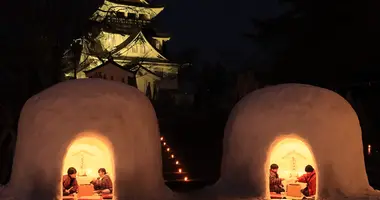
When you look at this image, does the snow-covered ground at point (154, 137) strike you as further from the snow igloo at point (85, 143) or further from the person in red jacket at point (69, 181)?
the person in red jacket at point (69, 181)

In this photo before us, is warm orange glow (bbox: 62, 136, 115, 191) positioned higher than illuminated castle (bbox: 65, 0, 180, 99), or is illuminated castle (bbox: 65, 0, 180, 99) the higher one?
illuminated castle (bbox: 65, 0, 180, 99)

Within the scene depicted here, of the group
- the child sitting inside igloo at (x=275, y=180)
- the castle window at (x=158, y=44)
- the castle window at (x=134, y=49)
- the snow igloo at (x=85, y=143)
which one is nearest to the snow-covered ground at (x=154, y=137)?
the snow igloo at (x=85, y=143)

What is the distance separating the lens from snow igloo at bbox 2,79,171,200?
315 inches

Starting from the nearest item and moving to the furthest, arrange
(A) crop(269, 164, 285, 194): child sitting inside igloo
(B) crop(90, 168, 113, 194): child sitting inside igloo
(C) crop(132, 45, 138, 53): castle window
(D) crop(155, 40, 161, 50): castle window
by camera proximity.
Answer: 1. (B) crop(90, 168, 113, 194): child sitting inside igloo
2. (A) crop(269, 164, 285, 194): child sitting inside igloo
3. (C) crop(132, 45, 138, 53): castle window
4. (D) crop(155, 40, 161, 50): castle window

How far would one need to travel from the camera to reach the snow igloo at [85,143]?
8.01 m

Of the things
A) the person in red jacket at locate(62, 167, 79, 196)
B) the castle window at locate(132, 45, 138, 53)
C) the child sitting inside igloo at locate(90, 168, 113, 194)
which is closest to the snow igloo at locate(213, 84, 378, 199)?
the child sitting inside igloo at locate(90, 168, 113, 194)

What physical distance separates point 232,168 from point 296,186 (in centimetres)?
120

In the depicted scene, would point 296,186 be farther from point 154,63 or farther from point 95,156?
point 154,63

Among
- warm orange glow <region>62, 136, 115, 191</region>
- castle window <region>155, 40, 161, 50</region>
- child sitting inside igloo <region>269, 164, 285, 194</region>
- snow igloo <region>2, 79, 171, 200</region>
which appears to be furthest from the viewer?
castle window <region>155, 40, 161, 50</region>

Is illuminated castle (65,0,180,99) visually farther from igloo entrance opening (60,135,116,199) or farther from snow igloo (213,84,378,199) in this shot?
igloo entrance opening (60,135,116,199)

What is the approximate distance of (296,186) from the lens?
8680 millimetres

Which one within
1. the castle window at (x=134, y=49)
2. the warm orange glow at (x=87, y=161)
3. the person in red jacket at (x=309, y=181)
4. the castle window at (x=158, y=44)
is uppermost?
the castle window at (x=158, y=44)

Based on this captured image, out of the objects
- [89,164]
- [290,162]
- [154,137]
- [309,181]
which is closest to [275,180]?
[290,162]

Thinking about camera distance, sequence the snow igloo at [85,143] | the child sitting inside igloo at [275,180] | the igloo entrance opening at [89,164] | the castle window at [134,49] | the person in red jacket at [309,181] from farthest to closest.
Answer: the castle window at [134,49]
the child sitting inside igloo at [275,180]
the person in red jacket at [309,181]
the igloo entrance opening at [89,164]
the snow igloo at [85,143]
